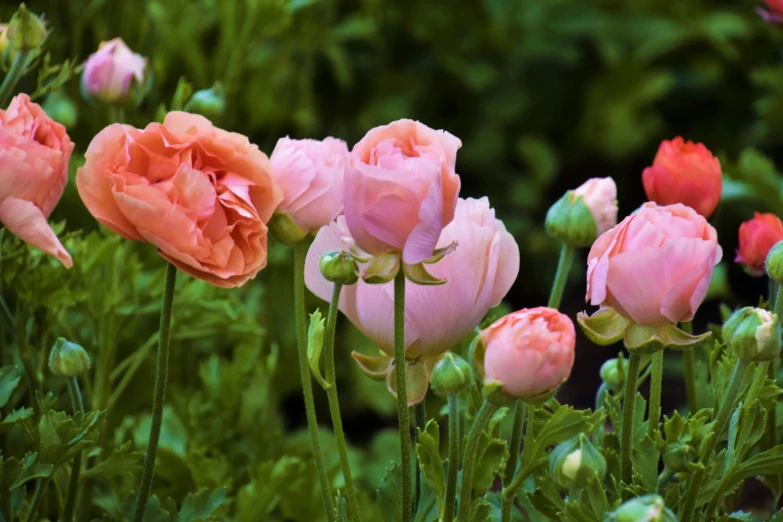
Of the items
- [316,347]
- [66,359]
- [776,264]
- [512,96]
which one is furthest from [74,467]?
[512,96]

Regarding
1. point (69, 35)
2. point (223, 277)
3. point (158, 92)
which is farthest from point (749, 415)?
point (69, 35)

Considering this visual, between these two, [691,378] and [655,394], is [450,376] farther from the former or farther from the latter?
[691,378]

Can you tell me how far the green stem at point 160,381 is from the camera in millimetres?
518

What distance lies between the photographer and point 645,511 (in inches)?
15.2

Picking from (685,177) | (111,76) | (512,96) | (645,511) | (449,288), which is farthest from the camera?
(512,96)

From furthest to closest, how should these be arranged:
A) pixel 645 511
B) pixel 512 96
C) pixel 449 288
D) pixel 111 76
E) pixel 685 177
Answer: pixel 512 96 < pixel 111 76 < pixel 685 177 < pixel 449 288 < pixel 645 511

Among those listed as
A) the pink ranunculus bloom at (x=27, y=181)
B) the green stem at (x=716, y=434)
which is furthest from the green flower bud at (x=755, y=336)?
the pink ranunculus bloom at (x=27, y=181)

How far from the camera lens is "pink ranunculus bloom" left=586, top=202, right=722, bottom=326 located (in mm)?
449

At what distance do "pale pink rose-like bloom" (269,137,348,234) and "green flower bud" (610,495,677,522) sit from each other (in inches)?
8.9

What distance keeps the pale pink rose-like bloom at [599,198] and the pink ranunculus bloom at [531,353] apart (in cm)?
17

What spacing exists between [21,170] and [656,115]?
5.97 ft

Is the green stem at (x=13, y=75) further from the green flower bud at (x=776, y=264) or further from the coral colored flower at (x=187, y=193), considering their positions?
the green flower bud at (x=776, y=264)

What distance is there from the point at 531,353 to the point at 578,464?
0.19ft

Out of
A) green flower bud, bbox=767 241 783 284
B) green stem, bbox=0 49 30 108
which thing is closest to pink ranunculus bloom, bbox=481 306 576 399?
green flower bud, bbox=767 241 783 284
